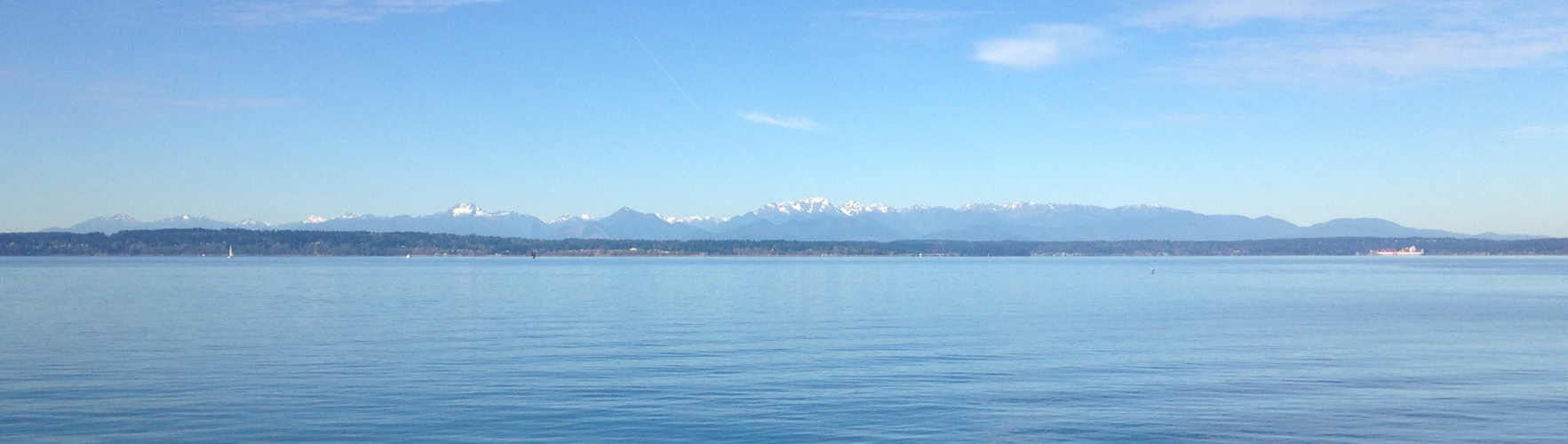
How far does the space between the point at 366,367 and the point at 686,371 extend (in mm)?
7423

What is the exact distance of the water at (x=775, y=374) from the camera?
18516 millimetres

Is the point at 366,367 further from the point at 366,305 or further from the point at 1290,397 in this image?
the point at 366,305

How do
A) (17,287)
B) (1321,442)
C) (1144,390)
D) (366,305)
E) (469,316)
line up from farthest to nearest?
1. (17,287)
2. (366,305)
3. (469,316)
4. (1144,390)
5. (1321,442)

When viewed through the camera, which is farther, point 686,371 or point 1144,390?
point 686,371

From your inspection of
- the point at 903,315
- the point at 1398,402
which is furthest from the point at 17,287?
the point at 1398,402

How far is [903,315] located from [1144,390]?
78.0 ft

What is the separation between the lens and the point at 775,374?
25531 mm

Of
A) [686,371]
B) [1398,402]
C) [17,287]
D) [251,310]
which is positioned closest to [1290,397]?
[1398,402]

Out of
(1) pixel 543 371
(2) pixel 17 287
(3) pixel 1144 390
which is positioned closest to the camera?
(3) pixel 1144 390

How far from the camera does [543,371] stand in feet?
84.9

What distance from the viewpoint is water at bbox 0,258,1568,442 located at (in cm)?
1852

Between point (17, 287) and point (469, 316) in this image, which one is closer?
point (469, 316)

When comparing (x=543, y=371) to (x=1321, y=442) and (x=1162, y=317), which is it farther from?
(x=1162, y=317)

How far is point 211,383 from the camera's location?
23.4 meters
